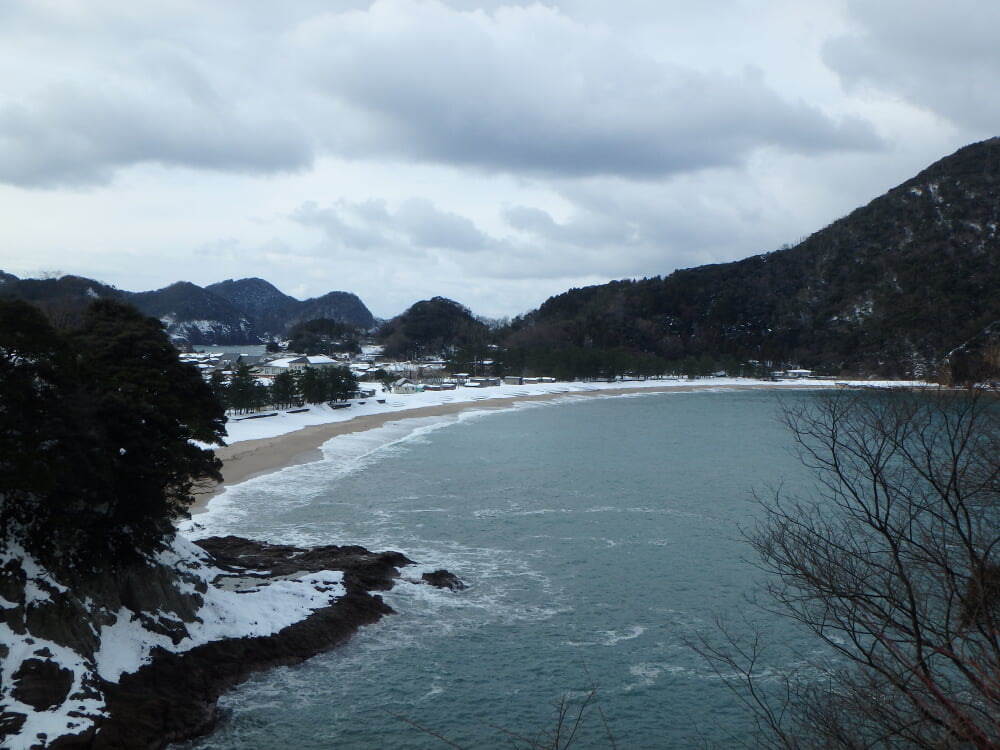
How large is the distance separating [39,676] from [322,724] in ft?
13.1

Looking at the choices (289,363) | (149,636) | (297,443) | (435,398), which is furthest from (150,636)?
(289,363)

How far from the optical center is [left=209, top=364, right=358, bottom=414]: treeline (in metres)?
43.0

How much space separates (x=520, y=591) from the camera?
54.4 feet

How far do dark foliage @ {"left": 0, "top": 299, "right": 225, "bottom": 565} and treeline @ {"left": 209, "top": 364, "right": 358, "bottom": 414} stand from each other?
25050mm

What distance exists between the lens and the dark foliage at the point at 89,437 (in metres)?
10.9

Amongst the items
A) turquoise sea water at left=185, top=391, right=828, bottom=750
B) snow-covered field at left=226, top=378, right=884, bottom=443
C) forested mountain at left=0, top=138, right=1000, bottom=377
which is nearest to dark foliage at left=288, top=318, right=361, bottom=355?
forested mountain at left=0, top=138, right=1000, bottom=377

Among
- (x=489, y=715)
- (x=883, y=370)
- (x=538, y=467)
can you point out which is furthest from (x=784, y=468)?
(x=883, y=370)

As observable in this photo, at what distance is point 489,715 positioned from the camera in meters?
11.3

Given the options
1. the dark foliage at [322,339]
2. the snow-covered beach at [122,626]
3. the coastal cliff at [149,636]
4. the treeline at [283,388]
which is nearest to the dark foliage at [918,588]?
the coastal cliff at [149,636]

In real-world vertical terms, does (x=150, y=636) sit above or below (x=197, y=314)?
below

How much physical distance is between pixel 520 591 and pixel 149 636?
25.7ft

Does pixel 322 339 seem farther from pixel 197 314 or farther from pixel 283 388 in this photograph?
pixel 283 388

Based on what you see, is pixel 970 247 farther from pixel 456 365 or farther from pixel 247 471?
pixel 247 471

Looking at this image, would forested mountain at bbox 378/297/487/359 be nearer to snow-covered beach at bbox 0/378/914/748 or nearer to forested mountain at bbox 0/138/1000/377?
forested mountain at bbox 0/138/1000/377
